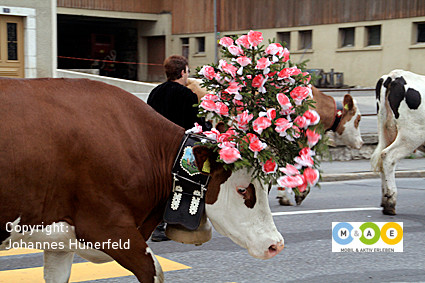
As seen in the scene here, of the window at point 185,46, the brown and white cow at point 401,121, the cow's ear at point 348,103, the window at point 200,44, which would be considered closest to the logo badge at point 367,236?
the brown and white cow at point 401,121

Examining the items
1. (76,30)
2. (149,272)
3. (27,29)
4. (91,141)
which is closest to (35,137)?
(91,141)

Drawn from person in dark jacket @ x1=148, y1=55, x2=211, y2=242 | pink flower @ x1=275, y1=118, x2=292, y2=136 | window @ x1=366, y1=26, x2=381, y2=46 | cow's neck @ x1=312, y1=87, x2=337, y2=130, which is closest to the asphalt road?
Result: person in dark jacket @ x1=148, y1=55, x2=211, y2=242

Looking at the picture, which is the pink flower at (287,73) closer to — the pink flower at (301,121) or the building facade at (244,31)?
the pink flower at (301,121)

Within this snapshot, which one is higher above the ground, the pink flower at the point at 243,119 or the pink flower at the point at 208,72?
the pink flower at the point at 208,72

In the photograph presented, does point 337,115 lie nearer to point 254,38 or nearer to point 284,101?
point 254,38

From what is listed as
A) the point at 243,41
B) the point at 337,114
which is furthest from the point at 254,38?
the point at 337,114

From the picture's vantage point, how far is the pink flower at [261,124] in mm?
3457

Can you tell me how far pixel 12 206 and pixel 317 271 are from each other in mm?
3265

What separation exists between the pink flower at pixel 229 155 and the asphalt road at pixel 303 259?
2.11 metres

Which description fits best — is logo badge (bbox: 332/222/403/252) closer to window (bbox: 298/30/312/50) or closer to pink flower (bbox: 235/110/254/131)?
pink flower (bbox: 235/110/254/131)

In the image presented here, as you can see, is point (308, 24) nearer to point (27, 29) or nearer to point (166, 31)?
point (166, 31)

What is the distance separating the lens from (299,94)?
11.7 feet

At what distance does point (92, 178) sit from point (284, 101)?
3.80ft

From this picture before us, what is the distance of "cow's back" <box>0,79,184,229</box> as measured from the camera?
122 inches
